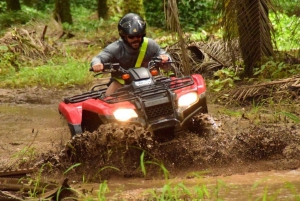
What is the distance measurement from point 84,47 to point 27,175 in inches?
447

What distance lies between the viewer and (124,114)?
6.08 meters

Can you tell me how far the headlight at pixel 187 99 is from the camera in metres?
6.26

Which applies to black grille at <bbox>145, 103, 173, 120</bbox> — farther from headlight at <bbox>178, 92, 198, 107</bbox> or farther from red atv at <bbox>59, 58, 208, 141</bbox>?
headlight at <bbox>178, 92, 198, 107</bbox>

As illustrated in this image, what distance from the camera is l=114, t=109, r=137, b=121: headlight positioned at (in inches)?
239

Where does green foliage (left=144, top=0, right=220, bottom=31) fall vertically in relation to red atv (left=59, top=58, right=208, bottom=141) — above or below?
above

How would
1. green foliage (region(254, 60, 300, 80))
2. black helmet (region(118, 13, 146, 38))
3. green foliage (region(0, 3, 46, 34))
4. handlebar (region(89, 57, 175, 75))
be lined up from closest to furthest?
handlebar (region(89, 57, 175, 75)), black helmet (region(118, 13, 146, 38)), green foliage (region(254, 60, 300, 80)), green foliage (region(0, 3, 46, 34))

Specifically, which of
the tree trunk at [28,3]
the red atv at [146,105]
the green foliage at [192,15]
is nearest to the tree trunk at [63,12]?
the green foliage at [192,15]

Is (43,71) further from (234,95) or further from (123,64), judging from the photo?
(123,64)

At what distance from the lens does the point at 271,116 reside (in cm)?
839

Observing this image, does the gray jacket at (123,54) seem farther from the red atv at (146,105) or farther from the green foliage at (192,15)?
the green foliage at (192,15)

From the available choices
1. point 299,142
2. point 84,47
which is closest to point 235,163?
point 299,142

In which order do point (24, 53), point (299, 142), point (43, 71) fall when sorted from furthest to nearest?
point (24, 53) < point (43, 71) < point (299, 142)

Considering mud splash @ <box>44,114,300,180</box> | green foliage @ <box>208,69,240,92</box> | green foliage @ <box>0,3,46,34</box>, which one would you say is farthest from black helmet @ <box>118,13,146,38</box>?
green foliage @ <box>0,3,46,34</box>

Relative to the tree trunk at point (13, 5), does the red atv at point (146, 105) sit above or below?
below
